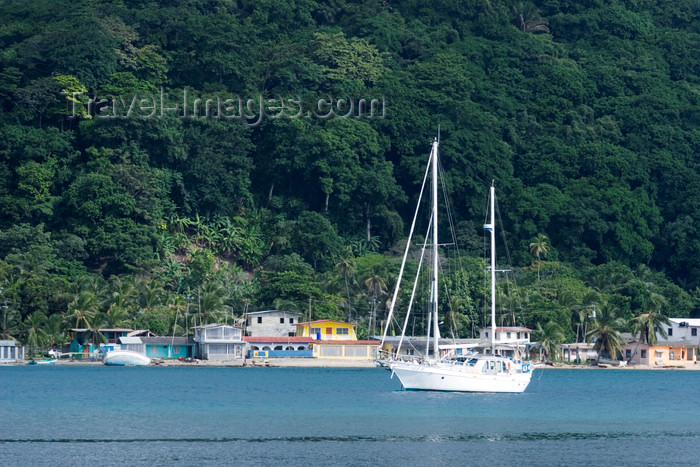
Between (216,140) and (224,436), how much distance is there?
259 ft

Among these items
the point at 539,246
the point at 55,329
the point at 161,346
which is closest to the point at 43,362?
the point at 55,329

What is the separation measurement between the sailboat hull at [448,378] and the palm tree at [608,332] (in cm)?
3487

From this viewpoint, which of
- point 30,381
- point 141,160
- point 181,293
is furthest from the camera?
point 141,160

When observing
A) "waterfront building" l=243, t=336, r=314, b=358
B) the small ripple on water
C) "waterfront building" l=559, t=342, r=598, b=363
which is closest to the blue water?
the small ripple on water

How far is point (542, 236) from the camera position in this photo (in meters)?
118

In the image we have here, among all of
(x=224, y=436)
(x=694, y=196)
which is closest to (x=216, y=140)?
(x=694, y=196)

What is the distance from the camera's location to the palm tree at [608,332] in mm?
95062

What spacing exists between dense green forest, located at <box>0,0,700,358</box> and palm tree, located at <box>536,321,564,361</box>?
22 cm

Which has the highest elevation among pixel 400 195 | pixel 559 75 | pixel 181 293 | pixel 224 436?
pixel 559 75

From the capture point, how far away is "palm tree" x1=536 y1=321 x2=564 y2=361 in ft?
312

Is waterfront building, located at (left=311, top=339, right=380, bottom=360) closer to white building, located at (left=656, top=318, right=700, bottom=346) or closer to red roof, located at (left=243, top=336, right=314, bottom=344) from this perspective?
red roof, located at (left=243, top=336, right=314, bottom=344)

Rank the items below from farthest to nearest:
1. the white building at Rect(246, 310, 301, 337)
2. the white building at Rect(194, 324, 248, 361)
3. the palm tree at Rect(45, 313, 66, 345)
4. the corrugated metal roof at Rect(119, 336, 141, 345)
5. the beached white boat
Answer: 1. the white building at Rect(246, 310, 301, 337)
2. the white building at Rect(194, 324, 248, 361)
3. the palm tree at Rect(45, 313, 66, 345)
4. the corrugated metal roof at Rect(119, 336, 141, 345)
5. the beached white boat

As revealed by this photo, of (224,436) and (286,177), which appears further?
(286,177)

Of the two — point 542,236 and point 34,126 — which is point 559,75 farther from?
point 34,126
